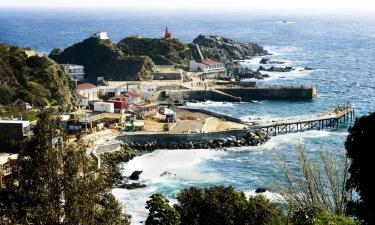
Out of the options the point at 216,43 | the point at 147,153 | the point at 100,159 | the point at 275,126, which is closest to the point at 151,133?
the point at 147,153

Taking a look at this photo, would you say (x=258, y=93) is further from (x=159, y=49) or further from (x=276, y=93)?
(x=159, y=49)

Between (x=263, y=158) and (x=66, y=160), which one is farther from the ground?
(x=66, y=160)

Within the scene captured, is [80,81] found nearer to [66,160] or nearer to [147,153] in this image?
[147,153]

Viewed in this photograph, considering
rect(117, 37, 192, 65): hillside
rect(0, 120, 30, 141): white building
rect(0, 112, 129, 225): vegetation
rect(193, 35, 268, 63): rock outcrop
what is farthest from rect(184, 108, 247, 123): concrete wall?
rect(0, 112, 129, 225): vegetation

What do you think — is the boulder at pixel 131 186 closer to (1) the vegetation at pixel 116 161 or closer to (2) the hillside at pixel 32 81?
(1) the vegetation at pixel 116 161

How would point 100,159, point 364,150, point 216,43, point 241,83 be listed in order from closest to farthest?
1. point 364,150
2. point 100,159
3. point 241,83
4. point 216,43

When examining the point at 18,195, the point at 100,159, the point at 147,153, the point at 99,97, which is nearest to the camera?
the point at 18,195

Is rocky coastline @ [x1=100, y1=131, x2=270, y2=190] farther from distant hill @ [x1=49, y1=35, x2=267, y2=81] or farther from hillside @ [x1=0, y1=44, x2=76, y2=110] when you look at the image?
distant hill @ [x1=49, y1=35, x2=267, y2=81]
